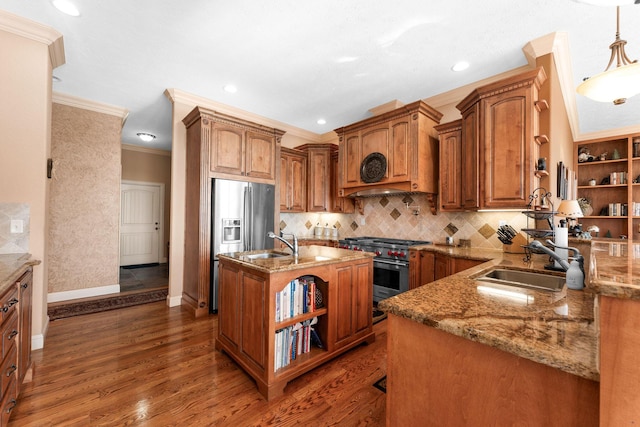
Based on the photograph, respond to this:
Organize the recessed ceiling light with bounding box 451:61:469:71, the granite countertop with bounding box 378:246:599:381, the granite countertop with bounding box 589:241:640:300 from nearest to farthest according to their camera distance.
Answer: the granite countertop with bounding box 589:241:640:300, the granite countertop with bounding box 378:246:599:381, the recessed ceiling light with bounding box 451:61:469:71

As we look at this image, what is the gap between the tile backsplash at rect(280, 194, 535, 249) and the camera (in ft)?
10.4

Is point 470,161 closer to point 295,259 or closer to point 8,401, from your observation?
point 295,259

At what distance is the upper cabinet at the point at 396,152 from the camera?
3.34m

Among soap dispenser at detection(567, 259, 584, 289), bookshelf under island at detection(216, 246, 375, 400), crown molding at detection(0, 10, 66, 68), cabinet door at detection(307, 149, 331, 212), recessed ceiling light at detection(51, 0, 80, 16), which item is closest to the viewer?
soap dispenser at detection(567, 259, 584, 289)

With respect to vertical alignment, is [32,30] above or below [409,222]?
above

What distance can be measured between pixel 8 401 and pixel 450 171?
4.05 metres

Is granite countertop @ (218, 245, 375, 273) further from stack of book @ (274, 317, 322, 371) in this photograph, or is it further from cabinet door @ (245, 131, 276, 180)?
cabinet door @ (245, 131, 276, 180)

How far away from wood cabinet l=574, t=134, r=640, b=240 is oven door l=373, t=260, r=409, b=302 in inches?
157

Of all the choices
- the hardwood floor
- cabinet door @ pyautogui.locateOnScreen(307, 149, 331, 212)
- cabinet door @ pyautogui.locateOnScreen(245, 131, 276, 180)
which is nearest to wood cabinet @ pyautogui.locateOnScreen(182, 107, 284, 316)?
cabinet door @ pyautogui.locateOnScreen(245, 131, 276, 180)

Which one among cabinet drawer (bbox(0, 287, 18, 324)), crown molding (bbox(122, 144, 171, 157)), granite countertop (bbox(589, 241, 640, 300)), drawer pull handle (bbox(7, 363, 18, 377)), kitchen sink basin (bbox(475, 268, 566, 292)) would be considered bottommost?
drawer pull handle (bbox(7, 363, 18, 377))

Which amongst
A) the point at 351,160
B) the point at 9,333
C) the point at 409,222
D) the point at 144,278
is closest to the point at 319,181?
the point at 351,160

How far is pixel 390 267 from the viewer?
3477 millimetres

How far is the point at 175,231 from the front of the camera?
12.0 feet

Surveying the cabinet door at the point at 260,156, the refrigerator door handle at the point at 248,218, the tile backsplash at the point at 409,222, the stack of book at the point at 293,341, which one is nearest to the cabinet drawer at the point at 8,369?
the stack of book at the point at 293,341
